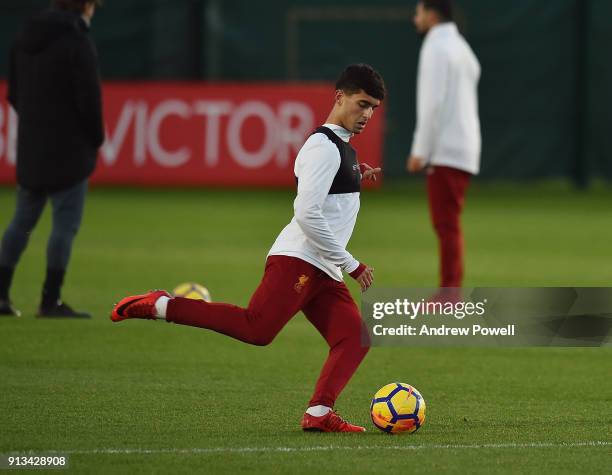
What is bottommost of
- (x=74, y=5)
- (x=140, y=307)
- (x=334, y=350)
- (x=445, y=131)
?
(x=334, y=350)

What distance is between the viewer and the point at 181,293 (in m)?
10.7

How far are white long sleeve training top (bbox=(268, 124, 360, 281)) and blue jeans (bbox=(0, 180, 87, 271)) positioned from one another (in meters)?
3.73

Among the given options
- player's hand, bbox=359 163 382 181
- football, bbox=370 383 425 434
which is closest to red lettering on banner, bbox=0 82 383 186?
player's hand, bbox=359 163 382 181

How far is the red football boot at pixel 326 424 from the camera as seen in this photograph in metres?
6.77

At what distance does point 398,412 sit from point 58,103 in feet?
15.0

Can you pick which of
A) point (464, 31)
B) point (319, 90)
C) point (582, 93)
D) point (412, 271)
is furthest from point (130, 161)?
point (412, 271)

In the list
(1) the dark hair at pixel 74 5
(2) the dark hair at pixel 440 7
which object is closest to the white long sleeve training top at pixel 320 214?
(1) the dark hair at pixel 74 5

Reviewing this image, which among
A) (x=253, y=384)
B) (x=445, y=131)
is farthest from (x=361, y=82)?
(x=445, y=131)

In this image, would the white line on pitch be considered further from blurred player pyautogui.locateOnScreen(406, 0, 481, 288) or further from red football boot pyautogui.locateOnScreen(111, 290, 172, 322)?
blurred player pyautogui.locateOnScreen(406, 0, 481, 288)

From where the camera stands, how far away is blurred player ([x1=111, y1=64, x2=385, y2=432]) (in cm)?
668

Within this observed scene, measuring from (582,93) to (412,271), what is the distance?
12297 millimetres

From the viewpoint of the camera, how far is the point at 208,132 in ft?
74.6

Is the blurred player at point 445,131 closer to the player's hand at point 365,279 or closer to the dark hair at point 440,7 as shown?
the dark hair at point 440,7

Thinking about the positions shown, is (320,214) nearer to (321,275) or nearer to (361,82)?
(321,275)
